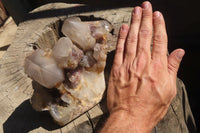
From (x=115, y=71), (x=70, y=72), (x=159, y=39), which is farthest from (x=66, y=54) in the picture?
(x=159, y=39)

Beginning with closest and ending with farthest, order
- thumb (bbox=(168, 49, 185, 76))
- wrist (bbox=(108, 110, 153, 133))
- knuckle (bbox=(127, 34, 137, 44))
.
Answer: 1. wrist (bbox=(108, 110, 153, 133))
2. thumb (bbox=(168, 49, 185, 76))
3. knuckle (bbox=(127, 34, 137, 44))

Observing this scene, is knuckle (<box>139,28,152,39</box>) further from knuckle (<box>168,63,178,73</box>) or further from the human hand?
knuckle (<box>168,63,178,73</box>)

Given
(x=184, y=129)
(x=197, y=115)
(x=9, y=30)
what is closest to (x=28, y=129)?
(x=184, y=129)

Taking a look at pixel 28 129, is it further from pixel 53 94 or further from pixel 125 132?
pixel 125 132

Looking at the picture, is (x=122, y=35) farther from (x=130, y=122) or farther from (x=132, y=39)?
(x=130, y=122)

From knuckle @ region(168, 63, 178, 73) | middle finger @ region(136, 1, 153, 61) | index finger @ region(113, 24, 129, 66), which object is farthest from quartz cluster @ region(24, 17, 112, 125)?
knuckle @ region(168, 63, 178, 73)

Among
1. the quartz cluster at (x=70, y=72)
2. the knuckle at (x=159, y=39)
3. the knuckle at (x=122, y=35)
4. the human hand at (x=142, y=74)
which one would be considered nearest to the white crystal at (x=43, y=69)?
the quartz cluster at (x=70, y=72)

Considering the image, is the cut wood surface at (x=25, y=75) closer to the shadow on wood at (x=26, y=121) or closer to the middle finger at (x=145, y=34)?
the shadow on wood at (x=26, y=121)
